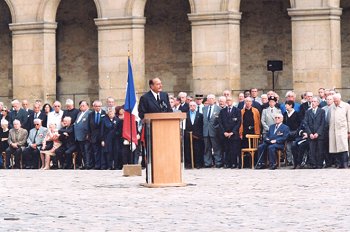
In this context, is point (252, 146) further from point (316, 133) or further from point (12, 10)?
point (12, 10)

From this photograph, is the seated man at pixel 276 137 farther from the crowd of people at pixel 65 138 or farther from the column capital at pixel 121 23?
the column capital at pixel 121 23

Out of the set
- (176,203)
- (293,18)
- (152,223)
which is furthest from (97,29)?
(152,223)

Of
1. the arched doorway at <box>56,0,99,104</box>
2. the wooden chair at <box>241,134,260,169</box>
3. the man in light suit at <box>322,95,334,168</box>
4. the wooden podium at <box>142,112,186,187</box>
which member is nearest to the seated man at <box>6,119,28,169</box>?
the wooden chair at <box>241,134,260,169</box>

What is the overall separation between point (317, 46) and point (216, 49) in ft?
9.20

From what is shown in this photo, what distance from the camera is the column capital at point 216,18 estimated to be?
121 feet

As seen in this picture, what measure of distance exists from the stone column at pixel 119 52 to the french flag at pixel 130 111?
11113 millimetres

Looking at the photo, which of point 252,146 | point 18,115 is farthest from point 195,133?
point 18,115

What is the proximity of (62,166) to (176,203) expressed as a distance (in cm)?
1293

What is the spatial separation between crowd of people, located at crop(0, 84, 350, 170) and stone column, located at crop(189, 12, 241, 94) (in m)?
4.98

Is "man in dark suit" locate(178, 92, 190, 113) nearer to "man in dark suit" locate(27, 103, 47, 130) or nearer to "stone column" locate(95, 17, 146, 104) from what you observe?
"man in dark suit" locate(27, 103, 47, 130)

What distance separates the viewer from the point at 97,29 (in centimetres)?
4000

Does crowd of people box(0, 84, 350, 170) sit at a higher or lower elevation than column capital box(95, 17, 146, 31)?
lower

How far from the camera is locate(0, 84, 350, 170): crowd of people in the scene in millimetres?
28312

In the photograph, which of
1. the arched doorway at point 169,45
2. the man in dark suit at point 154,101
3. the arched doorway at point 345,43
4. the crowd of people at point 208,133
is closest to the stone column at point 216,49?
the arched doorway at point 345,43
